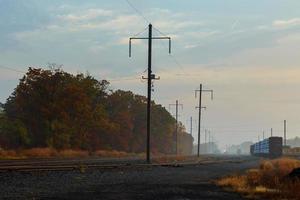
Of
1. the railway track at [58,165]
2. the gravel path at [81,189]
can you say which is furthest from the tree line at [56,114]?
the gravel path at [81,189]

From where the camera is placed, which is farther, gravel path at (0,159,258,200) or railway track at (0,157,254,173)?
railway track at (0,157,254,173)

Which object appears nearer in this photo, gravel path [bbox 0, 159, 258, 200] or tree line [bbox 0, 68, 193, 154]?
gravel path [bbox 0, 159, 258, 200]

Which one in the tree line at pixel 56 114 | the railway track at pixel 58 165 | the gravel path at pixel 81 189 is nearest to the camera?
the gravel path at pixel 81 189

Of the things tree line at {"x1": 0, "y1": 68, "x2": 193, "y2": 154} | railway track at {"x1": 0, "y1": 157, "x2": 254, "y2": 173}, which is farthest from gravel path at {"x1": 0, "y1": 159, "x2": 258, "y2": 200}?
tree line at {"x1": 0, "y1": 68, "x2": 193, "y2": 154}

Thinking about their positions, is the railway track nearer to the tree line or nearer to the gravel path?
the gravel path

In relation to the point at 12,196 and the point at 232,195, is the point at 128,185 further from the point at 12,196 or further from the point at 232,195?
the point at 12,196

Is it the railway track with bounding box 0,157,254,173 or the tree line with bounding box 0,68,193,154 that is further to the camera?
the tree line with bounding box 0,68,193,154

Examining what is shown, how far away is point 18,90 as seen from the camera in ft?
271

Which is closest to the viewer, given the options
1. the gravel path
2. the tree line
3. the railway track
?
the gravel path

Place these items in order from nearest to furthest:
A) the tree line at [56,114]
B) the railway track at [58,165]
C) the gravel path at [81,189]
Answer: the gravel path at [81,189] → the railway track at [58,165] → the tree line at [56,114]

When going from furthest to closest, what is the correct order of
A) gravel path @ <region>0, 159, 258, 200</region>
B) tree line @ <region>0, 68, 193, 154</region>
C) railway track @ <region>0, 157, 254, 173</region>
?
tree line @ <region>0, 68, 193, 154</region> < railway track @ <region>0, 157, 254, 173</region> < gravel path @ <region>0, 159, 258, 200</region>

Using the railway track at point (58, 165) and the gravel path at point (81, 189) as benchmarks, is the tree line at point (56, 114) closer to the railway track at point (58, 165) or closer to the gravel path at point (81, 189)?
the railway track at point (58, 165)

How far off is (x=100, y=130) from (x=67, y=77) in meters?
14.5

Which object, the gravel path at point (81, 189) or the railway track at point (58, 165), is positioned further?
the railway track at point (58, 165)
